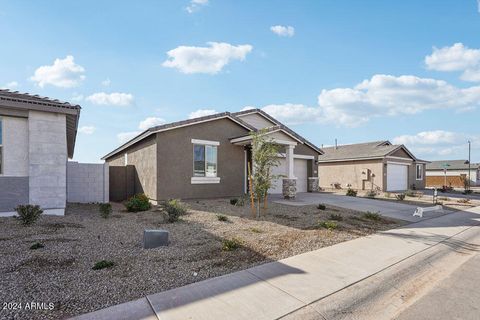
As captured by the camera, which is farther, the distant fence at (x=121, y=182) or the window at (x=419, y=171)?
the window at (x=419, y=171)

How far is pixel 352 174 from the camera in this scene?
27.8 meters

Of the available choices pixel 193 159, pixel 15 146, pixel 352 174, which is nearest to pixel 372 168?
pixel 352 174

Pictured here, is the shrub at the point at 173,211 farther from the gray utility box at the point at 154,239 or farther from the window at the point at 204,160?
the window at the point at 204,160

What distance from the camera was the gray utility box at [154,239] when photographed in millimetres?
6160

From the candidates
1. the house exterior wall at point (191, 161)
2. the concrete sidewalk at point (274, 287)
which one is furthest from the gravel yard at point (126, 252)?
the house exterior wall at point (191, 161)

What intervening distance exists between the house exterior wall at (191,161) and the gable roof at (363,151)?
51.5ft

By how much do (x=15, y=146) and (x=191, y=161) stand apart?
7.00m

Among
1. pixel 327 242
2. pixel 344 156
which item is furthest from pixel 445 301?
pixel 344 156

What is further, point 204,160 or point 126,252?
point 204,160

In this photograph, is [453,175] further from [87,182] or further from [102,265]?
[102,265]

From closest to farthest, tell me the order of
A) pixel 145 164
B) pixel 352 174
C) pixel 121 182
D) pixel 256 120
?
1. pixel 145 164
2. pixel 121 182
3. pixel 256 120
4. pixel 352 174

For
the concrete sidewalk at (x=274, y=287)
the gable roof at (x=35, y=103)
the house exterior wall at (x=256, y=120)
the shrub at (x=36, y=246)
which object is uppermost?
the house exterior wall at (x=256, y=120)

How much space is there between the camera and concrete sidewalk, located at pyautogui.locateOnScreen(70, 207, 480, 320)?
3631 mm

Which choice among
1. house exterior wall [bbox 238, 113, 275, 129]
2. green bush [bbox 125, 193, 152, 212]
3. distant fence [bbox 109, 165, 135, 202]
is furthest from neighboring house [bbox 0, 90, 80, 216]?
house exterior wall [bbox 238, 113, 275, 129]
